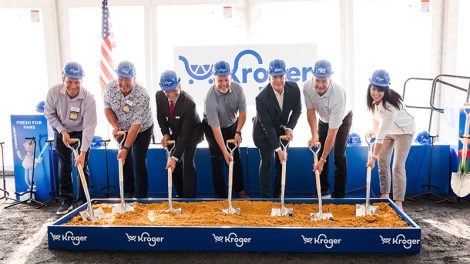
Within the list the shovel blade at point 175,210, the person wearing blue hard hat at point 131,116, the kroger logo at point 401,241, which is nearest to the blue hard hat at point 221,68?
the person wearing blue hard hat at point 131,116

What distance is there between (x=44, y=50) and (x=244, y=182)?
12.9 feet

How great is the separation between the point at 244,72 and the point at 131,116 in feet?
7.62

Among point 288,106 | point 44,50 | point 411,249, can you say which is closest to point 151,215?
point 288,106

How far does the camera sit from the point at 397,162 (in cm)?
385

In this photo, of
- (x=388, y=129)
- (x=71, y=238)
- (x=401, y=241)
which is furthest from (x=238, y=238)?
(x=388, y=129)

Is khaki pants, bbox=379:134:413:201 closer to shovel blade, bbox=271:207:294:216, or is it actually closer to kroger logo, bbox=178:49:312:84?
shovel blade, bbox=271:207:294:216

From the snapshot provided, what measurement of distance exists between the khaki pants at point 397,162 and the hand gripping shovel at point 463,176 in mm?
757

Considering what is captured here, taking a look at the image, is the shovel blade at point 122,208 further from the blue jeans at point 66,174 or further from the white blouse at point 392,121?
the white blouse at point 392,121

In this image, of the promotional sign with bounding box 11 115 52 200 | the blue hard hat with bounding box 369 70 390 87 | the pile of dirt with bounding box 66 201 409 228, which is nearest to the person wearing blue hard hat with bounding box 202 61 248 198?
the pile of dirt with bounding box 66 201 409 228

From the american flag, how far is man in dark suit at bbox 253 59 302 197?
281cm

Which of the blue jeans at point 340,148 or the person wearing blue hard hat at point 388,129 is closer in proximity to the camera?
the person wearing blue hard hat at point 388,129

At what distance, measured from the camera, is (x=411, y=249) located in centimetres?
289

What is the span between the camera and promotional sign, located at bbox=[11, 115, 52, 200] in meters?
4.48

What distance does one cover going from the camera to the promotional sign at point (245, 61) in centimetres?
575
